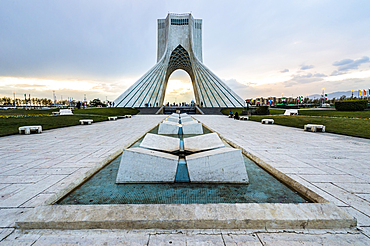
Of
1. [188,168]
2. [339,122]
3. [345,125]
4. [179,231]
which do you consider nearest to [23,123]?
[188,168]

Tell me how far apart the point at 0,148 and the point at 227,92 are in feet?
80.5

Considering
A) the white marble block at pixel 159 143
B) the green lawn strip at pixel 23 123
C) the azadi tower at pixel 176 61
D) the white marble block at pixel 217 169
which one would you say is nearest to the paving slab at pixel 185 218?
the white marble block at pixel 217 169

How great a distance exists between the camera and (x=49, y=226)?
4.48 feet

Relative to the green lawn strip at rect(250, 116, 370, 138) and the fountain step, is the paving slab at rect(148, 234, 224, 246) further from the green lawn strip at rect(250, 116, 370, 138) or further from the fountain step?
the green lawn strip at rect(250, 116, 370, 138)

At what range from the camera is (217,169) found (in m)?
2.33

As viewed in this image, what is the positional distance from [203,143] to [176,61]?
3322 centimetres

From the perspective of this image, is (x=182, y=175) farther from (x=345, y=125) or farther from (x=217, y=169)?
(x=345, y=125)

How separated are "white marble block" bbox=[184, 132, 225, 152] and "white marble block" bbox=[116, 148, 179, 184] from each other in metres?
1.12

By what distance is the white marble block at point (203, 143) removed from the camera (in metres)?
3.38

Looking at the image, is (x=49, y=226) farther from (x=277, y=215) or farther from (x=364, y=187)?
(x=364, y=187)

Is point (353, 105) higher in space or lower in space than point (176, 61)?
lower

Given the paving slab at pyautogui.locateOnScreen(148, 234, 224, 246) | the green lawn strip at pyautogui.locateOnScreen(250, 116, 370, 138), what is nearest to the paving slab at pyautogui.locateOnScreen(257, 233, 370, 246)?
the paving slab at pyautogui.locateOnScreen(148, 234, 224, 246)

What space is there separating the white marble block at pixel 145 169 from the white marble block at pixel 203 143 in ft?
3.69

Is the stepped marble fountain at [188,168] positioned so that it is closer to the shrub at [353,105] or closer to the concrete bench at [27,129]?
the concrete bench at [27,129]
